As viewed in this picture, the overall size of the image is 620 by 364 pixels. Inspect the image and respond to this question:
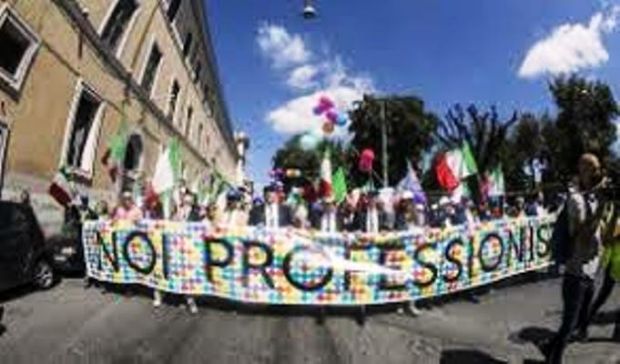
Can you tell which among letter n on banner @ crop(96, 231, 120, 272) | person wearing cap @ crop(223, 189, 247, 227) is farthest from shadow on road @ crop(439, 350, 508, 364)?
letter n on banner @ crop(96, 231, 120, 272)

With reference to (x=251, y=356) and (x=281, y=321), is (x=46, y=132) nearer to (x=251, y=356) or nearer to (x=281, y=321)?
(x=281, y=321)

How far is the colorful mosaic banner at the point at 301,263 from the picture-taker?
39.3 feet

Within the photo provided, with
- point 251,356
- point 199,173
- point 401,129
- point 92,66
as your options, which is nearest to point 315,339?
point 251,356

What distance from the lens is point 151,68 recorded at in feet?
122

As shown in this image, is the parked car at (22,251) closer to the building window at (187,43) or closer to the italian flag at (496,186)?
the italian flag at (496,186)

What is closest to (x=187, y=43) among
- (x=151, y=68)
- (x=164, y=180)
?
(x=151, y=68)

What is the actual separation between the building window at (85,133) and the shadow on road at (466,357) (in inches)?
710

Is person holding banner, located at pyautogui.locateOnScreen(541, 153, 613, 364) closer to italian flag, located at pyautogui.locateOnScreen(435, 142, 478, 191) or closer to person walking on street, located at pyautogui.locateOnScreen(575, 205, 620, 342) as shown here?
person walking on street, located at pyautogui.locateOnScreen(575, 205, 620, 342)

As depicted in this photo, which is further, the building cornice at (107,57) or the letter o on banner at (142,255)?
the building cornice at (107,57)

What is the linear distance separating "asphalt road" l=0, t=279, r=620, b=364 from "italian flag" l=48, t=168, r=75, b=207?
7662 mm

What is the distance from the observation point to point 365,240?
12047 millimetres

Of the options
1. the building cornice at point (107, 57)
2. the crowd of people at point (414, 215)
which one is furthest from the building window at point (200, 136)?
the crowd of people at point (414, 215)

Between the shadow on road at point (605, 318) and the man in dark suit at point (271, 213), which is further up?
the man in dark suit at point (271, 213)

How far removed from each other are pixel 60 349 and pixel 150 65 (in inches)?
1123
